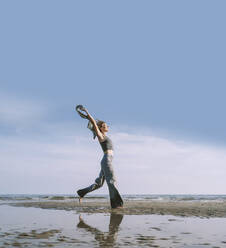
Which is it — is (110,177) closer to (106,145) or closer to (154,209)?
(106,145)

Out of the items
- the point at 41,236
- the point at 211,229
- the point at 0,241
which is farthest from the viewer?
the point at 211,229

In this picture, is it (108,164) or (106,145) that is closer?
(108,164)

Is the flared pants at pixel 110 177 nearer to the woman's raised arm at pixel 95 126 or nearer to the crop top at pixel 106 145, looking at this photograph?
the crop top at pixel 106 145

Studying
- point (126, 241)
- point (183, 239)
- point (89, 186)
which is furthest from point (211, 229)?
point (89, 186)

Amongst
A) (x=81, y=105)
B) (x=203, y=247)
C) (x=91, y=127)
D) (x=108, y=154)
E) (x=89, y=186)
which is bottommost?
(x=203, y=247)

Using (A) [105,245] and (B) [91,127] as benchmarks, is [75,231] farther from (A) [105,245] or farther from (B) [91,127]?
(B) [91,127]

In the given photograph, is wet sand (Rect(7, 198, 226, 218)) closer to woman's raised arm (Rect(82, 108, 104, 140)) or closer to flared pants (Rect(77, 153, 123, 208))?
flared pants (Rect(77, 153, 123, 208))

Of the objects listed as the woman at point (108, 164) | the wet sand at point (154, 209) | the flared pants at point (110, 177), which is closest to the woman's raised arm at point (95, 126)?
the woman at point (108, 164)

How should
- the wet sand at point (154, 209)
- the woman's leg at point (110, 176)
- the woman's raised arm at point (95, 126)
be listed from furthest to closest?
1. the wet sand at point (154, 209)
2. the woman's raised arm at point (95, 126)
3. the woman's leg at point (110, 176)

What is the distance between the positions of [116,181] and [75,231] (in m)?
3.87

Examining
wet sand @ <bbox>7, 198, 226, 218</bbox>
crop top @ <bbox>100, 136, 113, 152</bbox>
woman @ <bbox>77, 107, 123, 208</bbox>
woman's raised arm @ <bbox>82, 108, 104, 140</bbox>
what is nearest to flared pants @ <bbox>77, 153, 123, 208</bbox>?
woman @ <bbox>77, 107, 123, 208</bbox>

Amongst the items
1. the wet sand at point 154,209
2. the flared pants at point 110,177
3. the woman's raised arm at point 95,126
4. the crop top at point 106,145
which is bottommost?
the wet sand at point 154,209

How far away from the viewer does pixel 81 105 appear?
9008mm

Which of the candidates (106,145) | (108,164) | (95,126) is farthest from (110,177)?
(95,126)
